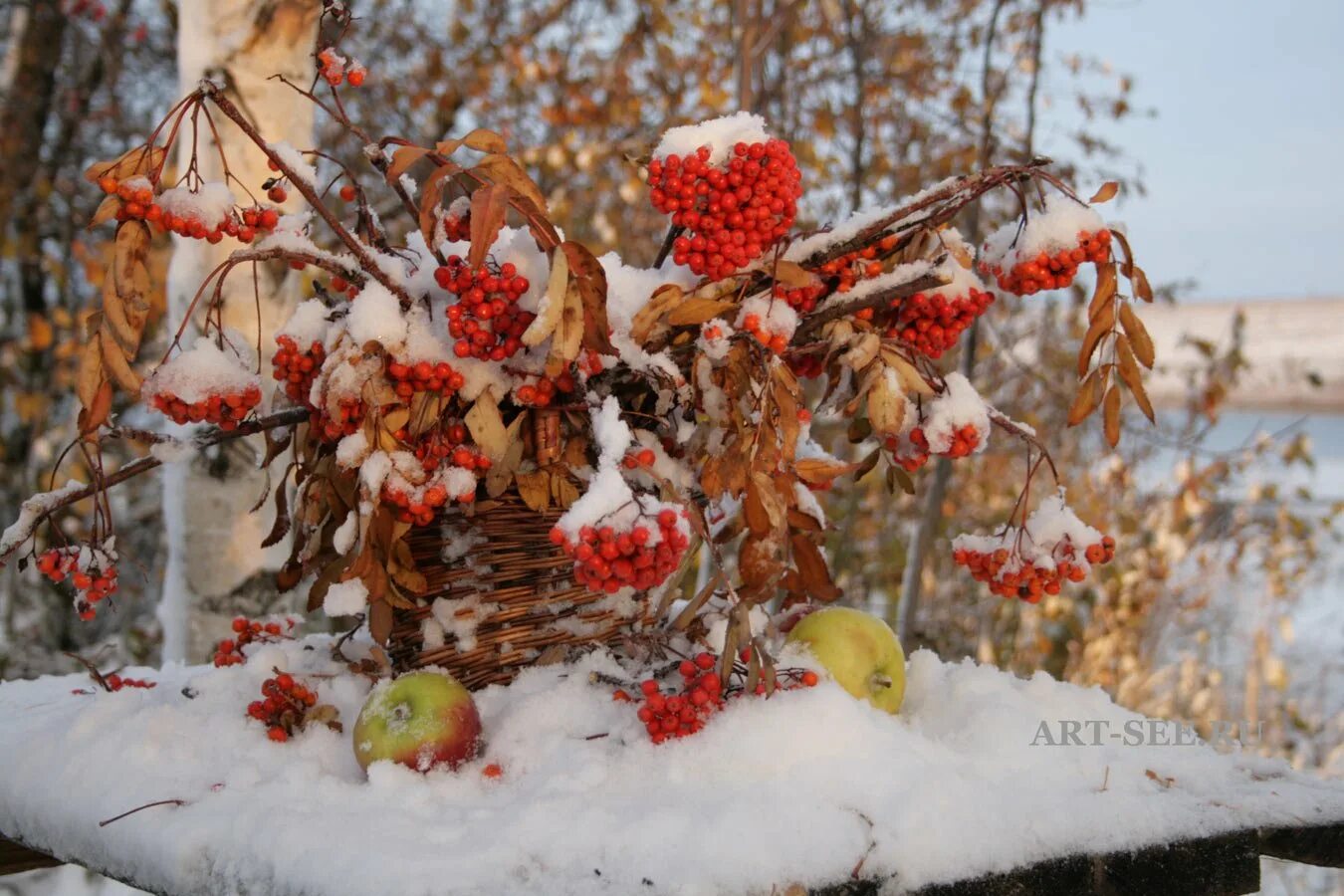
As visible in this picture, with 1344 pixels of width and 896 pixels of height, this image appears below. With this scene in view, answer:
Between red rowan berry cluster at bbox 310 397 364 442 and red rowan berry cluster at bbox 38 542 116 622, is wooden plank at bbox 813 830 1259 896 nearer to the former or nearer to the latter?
red rowan berry cluster at bbox 310 397 364 442

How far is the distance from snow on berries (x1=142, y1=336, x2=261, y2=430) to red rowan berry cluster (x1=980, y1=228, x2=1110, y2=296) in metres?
0.70

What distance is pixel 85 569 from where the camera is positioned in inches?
38.4

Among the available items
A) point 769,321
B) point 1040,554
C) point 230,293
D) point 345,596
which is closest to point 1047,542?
point 1040,554

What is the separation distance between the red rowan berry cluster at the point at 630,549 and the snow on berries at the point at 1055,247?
1.34ft

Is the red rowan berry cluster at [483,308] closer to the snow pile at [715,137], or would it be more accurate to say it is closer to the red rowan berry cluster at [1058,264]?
the snow pile at [715,137]

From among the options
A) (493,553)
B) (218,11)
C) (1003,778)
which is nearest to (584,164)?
(218,11)

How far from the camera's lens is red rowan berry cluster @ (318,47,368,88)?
2.99 feet

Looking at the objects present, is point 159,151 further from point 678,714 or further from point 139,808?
point 678,714

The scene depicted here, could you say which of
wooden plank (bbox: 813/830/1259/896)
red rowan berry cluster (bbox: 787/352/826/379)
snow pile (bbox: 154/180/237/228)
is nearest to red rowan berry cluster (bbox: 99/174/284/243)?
snow pile (bbox: 154/180/237/228)

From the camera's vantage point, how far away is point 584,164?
3520 millimetres

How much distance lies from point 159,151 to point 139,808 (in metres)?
0.55

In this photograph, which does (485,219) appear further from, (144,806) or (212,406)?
(144,806)

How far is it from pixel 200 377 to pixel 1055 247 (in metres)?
0.77

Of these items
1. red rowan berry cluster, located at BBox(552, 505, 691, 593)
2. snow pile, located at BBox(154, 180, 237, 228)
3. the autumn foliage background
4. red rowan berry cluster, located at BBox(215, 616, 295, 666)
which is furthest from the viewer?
the autumn foliage background
